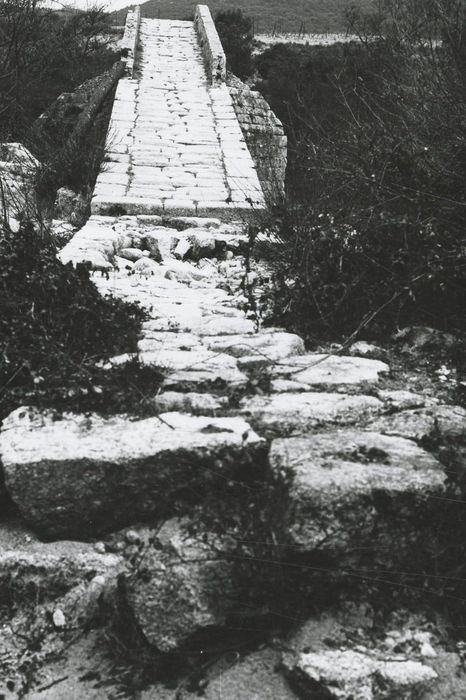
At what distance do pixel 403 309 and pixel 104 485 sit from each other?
1.76 metres

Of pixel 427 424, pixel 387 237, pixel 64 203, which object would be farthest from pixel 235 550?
pixel 64 203

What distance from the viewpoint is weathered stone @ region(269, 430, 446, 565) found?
1.94 m

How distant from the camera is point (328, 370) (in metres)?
2.81

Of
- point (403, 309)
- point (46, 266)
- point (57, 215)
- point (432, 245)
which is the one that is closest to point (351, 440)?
point (403, 309)

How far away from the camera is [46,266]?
324 cm

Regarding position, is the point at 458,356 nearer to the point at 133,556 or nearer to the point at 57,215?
the point at 133,556

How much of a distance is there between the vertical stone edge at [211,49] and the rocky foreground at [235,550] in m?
9.66

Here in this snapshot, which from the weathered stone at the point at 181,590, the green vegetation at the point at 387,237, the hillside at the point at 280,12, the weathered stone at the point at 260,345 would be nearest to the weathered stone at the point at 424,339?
the green vegetation at the point at 387,237

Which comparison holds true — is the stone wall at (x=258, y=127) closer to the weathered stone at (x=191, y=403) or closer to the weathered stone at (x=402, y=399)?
the weathered stone at (x=402, y=399)

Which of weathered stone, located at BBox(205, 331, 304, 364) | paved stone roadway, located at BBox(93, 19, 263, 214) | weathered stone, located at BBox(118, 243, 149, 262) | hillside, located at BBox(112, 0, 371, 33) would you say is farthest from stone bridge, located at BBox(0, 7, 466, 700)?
hillside, located at BBox(112, 0, 371, 33)

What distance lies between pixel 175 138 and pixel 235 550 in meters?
7.89

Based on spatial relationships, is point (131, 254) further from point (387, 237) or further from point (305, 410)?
point (305, 410)

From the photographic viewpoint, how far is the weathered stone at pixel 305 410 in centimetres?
235

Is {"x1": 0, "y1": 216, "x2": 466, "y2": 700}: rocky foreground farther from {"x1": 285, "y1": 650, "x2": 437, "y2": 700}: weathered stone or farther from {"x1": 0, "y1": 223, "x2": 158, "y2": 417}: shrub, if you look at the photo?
{"x1": 0, "y1": 223, "x2": 158, "y2": 417}: shrub
